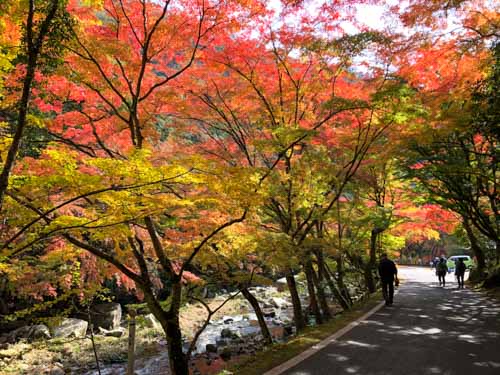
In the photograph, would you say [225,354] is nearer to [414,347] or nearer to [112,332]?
[112,332]

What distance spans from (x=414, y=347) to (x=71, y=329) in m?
12.7

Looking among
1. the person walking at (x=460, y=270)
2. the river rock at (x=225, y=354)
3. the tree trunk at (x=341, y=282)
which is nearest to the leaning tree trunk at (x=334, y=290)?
the tree trunk at (x=341, y=282)

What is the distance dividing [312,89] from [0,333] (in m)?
14.8

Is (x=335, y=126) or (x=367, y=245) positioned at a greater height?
(x=335, y=126)

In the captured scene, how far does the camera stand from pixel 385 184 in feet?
52.7

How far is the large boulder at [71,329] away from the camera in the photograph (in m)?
13.5

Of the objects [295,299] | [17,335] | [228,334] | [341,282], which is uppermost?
[341,282]

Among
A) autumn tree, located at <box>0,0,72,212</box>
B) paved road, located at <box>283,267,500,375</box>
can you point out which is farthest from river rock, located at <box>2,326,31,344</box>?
paved road, located at <box>283,267,500,375</box>

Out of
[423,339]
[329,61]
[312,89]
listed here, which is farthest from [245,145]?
[423,339]

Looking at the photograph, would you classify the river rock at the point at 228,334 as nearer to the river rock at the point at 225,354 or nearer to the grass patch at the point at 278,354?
the river rock at the point at 225,354

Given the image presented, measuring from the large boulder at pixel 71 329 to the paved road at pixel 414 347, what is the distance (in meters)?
10.9

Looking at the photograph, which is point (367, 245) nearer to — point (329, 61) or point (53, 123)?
point (329, 61)

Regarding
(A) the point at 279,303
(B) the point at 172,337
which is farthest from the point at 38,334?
(A) the point at 279,303

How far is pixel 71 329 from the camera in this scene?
1398cm
